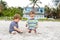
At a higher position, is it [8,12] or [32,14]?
[32,14]

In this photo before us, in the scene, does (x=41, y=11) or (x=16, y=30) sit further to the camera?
(x=41, y=11)

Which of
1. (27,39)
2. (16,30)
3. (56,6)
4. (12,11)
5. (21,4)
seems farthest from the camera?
(21,4)

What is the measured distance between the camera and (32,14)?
10.8m

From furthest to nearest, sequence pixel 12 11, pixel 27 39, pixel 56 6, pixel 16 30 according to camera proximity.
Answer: pixel 56 6, pixel 12 11, pixel 16 30, pixel 27 39

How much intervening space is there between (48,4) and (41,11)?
7.36 feet

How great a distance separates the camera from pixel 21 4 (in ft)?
127

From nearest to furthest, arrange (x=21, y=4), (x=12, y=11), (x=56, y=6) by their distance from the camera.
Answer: (x=12, y=11)
(x=56, y=6)
(x=21, y=4)

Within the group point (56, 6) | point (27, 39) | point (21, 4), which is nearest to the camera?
point (27, 39)

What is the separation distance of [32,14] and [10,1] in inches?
1137

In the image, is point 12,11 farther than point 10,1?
No

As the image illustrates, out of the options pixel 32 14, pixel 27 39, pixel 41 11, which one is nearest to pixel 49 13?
pixel 41 11

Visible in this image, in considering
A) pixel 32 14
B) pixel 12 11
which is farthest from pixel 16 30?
pixel 12 11

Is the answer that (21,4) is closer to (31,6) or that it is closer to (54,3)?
(31,6)

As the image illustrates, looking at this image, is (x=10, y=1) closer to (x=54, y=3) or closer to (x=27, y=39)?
(x=54, y=3)
